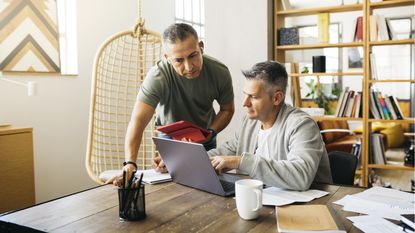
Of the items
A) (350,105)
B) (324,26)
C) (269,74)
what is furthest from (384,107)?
(269,74)

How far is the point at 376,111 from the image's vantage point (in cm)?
333

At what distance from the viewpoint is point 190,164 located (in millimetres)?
1327

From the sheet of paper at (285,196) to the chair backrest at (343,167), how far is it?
13.9 inches

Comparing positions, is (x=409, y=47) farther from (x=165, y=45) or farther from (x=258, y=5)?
(x=165, y=45)

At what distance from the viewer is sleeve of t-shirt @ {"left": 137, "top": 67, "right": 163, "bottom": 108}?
1927 mm

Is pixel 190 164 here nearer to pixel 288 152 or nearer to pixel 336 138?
pixel 288 152

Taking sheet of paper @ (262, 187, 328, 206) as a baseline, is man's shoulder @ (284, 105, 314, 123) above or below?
above

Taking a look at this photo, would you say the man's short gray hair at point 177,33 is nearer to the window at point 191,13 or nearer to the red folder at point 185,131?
the red folder at point 185,131

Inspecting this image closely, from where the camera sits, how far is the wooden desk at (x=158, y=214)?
102cm

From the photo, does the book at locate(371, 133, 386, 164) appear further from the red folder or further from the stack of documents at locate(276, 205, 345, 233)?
the stack of documents at locate(276, 205, 345, 233)

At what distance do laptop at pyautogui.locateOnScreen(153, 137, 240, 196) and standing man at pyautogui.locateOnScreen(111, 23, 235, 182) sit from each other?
21cm

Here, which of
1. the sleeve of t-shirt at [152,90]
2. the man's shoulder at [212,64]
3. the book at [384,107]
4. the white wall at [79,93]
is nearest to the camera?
the sleeve of t-shirt at [152,90]

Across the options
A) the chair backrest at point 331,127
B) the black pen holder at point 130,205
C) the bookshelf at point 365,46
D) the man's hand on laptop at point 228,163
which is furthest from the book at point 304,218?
the chair backrest at point 331,127

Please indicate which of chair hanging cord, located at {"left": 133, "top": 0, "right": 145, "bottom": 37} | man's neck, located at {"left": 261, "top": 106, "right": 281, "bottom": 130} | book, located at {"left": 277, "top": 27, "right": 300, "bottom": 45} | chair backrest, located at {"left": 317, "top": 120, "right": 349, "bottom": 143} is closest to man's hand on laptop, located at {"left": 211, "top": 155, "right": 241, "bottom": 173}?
man's neck, located at {"left": 261, "top": 106, "right": 281, "bottom": 130}
